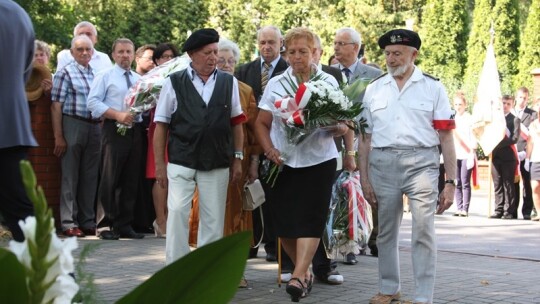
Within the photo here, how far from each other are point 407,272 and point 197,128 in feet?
10.7

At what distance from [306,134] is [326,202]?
609 millimetres

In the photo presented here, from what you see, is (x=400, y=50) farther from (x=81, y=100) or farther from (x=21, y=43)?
A: (x=81, y=100)

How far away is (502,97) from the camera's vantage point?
767 inches

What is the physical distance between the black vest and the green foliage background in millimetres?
27570

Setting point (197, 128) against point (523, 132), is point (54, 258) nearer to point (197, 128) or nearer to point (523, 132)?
point (197, 128)

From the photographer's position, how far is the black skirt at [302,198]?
764 centimetres

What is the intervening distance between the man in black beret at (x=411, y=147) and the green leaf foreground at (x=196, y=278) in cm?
624

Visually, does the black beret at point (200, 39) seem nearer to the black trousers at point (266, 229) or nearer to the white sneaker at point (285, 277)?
the black trousers at point (266, 229)

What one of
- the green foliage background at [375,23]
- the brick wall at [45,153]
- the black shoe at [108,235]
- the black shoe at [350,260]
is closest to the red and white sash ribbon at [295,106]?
the black shoe at [350,260]

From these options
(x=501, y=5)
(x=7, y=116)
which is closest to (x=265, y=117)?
(x=7, y=116)

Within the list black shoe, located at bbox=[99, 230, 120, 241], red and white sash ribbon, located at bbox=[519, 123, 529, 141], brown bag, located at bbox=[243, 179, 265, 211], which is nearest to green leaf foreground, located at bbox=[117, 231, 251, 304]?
brown bag, located at bbox=[243, 179, 265, 211]

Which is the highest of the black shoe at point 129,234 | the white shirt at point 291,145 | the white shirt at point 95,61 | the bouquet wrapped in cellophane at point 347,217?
the white shirt at point 95,61

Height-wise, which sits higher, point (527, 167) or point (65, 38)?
point (65, 38)

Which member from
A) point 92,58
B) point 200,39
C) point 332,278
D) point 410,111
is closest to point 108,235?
point 92,58
